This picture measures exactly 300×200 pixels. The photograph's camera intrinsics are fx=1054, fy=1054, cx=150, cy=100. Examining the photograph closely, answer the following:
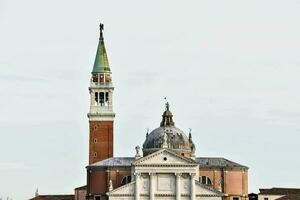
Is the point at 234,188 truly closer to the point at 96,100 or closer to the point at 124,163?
the point at 124,163

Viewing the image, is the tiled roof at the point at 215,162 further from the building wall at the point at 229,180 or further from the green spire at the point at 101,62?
the green spire at the point at 101,62

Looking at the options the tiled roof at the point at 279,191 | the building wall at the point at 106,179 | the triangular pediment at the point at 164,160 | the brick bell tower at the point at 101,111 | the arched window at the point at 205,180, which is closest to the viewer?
the triangular pediment at the point at 164,160

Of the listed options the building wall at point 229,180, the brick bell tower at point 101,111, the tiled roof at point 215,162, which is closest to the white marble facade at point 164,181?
the building wall at point 229,180

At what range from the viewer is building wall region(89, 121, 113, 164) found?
124 metres

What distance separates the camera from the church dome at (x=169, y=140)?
112 m

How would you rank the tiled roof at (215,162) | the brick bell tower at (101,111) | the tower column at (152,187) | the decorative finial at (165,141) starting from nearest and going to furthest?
the tower column at (152,187)
the decorative finial at (165,141)
the tiled roof at (215,162)
the brick bell tower at (101,111)

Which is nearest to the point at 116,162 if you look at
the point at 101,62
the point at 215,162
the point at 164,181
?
→ the point at 164,181

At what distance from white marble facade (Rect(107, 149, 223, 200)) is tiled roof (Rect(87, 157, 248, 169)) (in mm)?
5073

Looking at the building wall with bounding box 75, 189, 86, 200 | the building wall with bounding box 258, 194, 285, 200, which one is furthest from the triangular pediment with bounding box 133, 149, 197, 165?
the building wall with bounding box 258, 194, 285, 200

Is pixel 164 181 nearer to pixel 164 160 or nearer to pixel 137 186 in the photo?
pixel 164 160

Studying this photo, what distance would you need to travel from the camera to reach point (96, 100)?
12631 cm

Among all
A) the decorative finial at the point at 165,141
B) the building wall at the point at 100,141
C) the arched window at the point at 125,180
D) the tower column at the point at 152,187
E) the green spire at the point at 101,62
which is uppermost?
the green spire at the point at 101,62

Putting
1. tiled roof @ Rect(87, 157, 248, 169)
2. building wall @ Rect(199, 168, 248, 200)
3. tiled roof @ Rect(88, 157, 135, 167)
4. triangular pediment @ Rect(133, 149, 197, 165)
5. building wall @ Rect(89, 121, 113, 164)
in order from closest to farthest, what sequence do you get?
triangular pediment @ Rect(133, 149, 197, 165), building wall @ Rect(199, 168, 248, 200), tiled roof @ Rect(88, 157, 135, 167), tiled roof @ Rect(87, 157, 248, 169), building wall @ Rect(89, 121, 113, 164)

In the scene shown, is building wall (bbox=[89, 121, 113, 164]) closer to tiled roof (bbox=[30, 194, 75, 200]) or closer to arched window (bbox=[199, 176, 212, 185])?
tiled roof (bbox=[30, 194, 75, 200])
